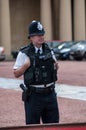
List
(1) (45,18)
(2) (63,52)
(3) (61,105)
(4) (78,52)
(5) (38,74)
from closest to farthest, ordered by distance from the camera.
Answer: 1. (5) (38,74)
2. (3) (61,105)
3. (4) (78,52)
4. (2) (63,52)
5. (1) (45,18)

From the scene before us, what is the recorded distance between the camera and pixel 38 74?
20.7ft

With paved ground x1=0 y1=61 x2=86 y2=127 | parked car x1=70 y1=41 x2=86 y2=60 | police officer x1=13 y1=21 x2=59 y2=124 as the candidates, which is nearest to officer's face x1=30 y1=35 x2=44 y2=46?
police officer x1=13 y1=21 x2=59 y2=124

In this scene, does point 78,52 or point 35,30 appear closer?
point 35,30

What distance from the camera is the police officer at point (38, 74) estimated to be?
20.9 ft

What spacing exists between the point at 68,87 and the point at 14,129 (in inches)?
477

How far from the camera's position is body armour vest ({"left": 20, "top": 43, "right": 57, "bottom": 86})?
6336 mm

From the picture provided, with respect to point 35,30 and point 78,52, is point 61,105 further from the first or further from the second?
point 78,52

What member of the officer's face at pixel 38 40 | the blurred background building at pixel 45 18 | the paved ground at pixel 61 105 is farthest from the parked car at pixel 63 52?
the officer's face at pixel 38 40

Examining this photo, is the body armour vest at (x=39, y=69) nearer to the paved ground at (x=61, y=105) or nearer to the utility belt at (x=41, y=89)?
the utility belt at (x=41, y=89)

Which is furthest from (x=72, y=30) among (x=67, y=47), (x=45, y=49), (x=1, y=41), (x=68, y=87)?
(x=45, y=49)

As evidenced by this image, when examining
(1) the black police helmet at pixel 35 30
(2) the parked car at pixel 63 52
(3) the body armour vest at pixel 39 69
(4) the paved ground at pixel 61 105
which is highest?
(1) the black police helmet at pixel 35 30

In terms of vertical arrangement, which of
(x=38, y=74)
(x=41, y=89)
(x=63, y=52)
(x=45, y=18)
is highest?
(x=38, y=74)

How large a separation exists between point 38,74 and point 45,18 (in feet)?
144

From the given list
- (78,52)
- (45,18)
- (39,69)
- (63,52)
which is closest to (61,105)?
(39,69)
